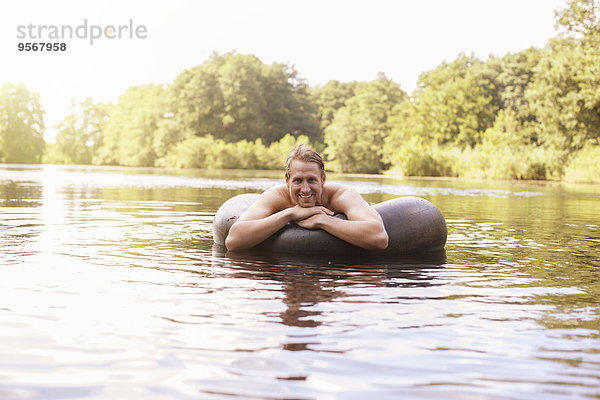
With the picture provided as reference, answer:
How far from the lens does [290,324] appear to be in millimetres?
4098

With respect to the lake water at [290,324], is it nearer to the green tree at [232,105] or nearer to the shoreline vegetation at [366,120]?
the shoreline vegetation at [366,120]

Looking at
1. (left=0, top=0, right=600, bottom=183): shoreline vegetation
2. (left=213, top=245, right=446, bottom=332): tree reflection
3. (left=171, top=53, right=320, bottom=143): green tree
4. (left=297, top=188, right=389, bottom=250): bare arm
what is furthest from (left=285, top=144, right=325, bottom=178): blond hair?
(left=171, top=53, right=320, bottom=143): green tree

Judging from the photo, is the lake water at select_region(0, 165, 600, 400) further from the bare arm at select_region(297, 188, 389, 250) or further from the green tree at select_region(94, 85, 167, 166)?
the green tree at select_region(94, 85, 167, 166)

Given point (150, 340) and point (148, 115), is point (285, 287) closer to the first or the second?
point (150, 340)

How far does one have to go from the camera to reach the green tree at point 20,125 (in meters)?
87.1

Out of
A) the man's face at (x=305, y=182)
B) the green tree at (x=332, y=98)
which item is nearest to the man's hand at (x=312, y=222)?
the man's face at (x=305, y=182)

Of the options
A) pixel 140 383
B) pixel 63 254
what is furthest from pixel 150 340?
pixel 63 254

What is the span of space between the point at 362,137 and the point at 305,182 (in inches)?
2404

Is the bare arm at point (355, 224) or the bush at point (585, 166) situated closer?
the bare arm at point (355, 224)

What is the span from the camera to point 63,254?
7.01 meters

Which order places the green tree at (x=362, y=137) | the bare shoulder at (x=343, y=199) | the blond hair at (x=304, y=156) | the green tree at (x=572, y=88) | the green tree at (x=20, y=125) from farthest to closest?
the green tree at (x=20, y=125)
the green tree at (x=362, y=137)
the green tree at (x=572, y=88)
the bare shoulder at (x=343, y=199)
the blond hair at (x=304, y=156)

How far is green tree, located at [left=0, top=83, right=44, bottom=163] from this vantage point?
286ft

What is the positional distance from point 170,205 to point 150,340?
37.5 ft

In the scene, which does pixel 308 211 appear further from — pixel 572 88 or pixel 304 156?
pixel 572 88
